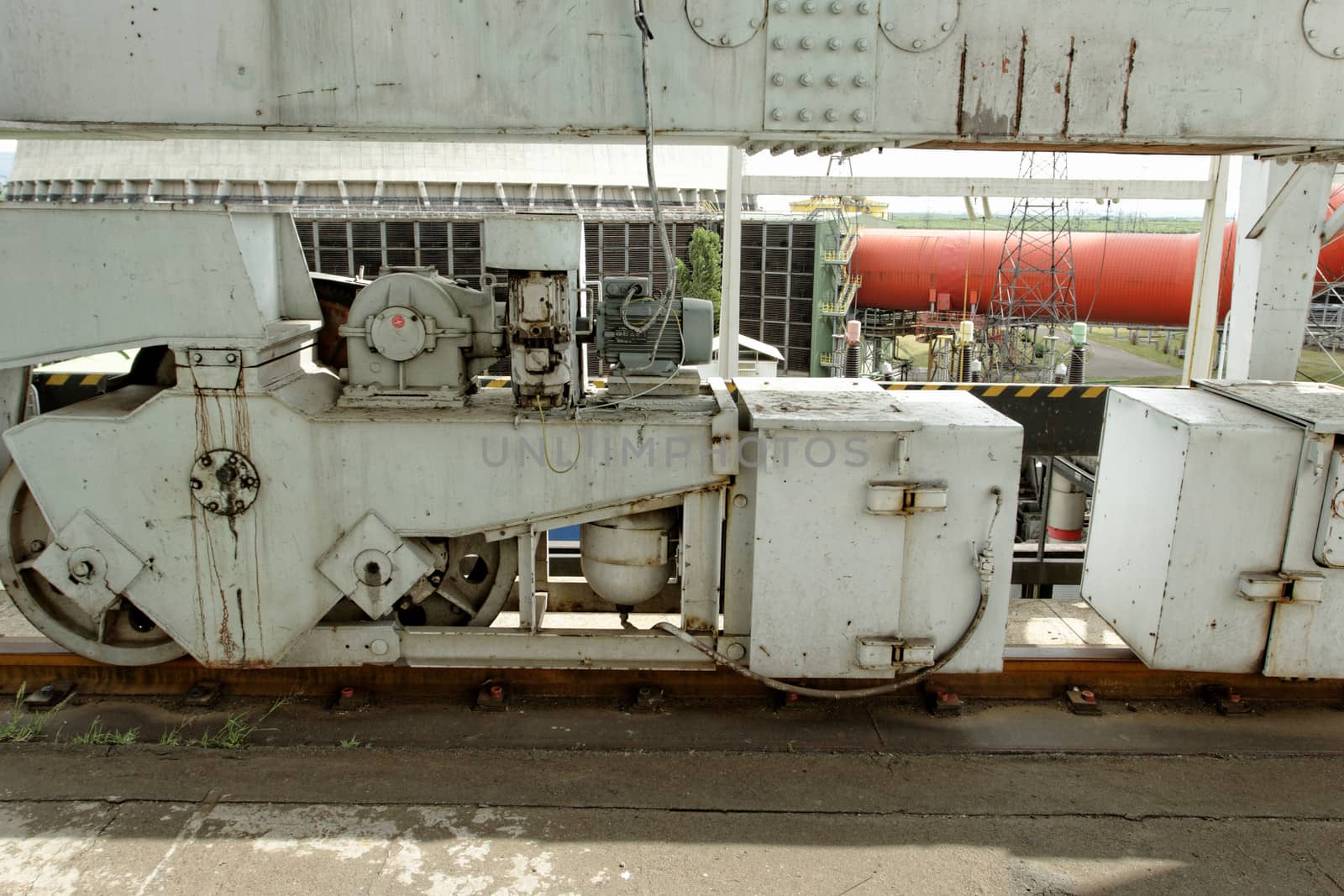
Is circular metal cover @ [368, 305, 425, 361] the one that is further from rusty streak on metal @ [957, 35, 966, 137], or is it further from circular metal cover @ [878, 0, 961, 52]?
rusty streak on metal @ [957, 35, 966, 137]

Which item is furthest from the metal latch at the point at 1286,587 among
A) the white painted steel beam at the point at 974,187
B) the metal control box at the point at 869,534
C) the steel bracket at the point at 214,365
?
the white painted steel beam at the point at 974,187

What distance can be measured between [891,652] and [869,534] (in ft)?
1.84

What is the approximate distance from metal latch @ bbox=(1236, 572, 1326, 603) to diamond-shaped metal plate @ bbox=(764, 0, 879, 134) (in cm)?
276

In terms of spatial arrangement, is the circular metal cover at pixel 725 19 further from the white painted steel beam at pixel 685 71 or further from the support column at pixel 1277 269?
the support column at pixel 1277 269

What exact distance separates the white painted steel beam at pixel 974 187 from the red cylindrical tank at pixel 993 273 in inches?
666

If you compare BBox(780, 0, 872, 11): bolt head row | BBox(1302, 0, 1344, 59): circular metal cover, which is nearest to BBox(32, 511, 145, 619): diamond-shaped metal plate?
BBox(780, 0, 872, 11): bolt head row

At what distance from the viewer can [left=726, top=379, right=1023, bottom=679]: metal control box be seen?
4086 mm

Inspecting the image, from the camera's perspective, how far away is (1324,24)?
3.67 metres

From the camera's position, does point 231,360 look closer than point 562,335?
Yes

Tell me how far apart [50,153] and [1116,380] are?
38.0 metres

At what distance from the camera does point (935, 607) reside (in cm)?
427

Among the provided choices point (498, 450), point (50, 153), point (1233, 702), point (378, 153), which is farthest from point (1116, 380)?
point (50, 153)

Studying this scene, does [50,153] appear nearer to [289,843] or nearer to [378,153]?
[378,153]

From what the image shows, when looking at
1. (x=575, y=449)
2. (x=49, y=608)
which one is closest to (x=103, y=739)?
(x=49, y=608)
